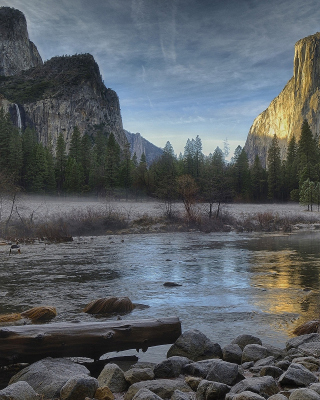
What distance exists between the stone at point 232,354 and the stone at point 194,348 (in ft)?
0.45

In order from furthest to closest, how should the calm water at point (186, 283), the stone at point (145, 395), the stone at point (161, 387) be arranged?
the calm water at point (186, 283)
the stone at point (161, 387)
the stone at point (145, 395)

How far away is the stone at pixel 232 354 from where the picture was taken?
20.9ft

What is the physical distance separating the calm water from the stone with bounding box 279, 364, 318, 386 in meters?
2.42

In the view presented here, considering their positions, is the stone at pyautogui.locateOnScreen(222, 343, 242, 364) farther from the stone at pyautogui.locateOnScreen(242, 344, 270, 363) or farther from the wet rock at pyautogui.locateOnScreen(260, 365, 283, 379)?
the wet rock at pyautogui.locateOnScreen(260, 365, 283, 379)

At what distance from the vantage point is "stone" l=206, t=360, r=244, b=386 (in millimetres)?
5234

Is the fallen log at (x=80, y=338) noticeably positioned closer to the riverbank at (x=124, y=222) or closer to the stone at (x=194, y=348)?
the stone at (x=194, y=348)

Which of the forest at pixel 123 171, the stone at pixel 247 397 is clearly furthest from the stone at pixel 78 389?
the forest at pixel 123 171

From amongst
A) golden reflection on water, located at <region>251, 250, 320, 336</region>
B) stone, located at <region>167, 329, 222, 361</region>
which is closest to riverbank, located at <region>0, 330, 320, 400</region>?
stone, located at <region>167, 329, 222, 361</region>

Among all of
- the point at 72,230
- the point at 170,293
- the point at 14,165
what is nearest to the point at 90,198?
the point at 14,165

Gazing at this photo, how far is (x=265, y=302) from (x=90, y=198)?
71091mm

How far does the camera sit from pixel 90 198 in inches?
3130

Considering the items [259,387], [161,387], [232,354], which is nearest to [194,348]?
[232,354]

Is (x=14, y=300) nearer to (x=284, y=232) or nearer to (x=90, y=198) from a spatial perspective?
(x=284, y=232)

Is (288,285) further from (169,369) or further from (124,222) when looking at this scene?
(124,222)
